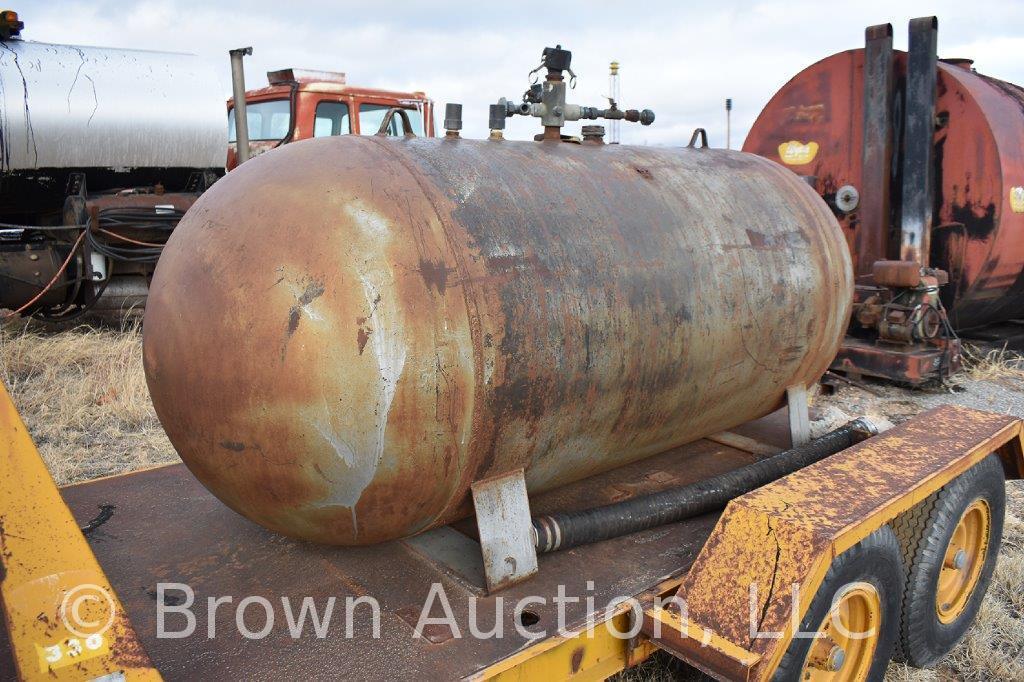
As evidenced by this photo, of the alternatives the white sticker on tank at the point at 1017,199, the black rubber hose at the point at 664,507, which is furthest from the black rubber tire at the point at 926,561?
the white sticker on tank at the point at 1017,199

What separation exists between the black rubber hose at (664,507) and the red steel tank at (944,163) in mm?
3118

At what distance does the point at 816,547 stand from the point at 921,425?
1.22 metres

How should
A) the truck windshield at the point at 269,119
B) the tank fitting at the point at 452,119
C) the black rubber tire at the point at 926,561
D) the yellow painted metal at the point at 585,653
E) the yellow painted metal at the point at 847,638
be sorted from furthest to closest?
the truck windshield at the point at 269,119 < the black rubber tire at the point at 926,561 < the tank fitting at the point at 452,119 < the yellow painted metal at the point at 847,638 < the yellow painted metal at the point at 585,653

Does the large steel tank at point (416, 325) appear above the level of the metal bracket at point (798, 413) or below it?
above

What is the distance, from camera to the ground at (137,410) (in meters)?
2.84

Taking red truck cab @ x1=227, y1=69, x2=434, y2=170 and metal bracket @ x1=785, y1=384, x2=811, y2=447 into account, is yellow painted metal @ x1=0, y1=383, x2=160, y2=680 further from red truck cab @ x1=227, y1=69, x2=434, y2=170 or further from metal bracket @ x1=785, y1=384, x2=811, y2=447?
red truck cab @ x1=227, y1=69, x2=434, y2=170

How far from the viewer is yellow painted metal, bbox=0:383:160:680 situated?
141 cm

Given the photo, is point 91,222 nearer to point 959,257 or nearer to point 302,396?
point 302,396

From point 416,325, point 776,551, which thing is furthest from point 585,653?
point 416,325

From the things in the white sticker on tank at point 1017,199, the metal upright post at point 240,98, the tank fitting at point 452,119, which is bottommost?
the white sticker on tank at point 1017,199

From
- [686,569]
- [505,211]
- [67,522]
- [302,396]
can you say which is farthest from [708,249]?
[67,522]

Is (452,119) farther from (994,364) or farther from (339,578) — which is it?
(994,364)

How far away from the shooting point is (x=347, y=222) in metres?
1.83

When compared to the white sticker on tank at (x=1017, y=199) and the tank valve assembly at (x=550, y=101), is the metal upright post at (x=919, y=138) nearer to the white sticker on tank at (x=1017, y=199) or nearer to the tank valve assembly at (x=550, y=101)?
the white sticker on tank at (x=1017, y=199)
